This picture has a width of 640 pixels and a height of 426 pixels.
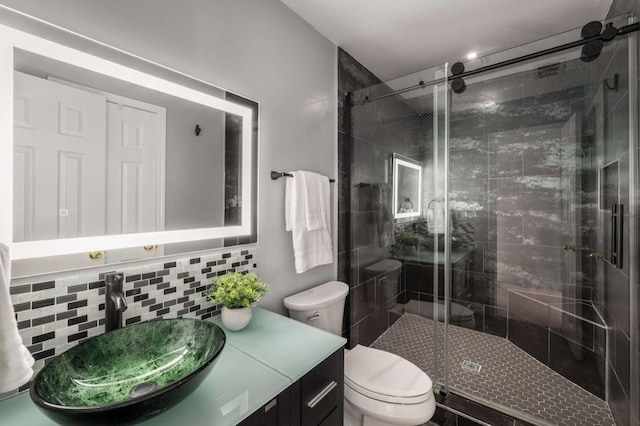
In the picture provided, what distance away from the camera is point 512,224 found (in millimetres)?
1979

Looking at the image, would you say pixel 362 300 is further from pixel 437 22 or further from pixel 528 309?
pixel 437 22

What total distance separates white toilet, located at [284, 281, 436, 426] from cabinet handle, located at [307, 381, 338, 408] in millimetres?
362

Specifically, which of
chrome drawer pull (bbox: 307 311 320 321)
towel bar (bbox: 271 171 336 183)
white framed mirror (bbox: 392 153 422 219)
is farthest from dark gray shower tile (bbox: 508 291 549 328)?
towel bar (bbox: 271 171 336 183)

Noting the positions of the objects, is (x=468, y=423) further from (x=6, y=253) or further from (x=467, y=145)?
(x=6, y=253)

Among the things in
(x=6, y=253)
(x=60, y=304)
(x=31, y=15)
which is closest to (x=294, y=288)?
(x=60, y=304)

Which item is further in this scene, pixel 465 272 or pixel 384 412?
pixel 465 272

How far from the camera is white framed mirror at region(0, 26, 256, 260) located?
0.87 m

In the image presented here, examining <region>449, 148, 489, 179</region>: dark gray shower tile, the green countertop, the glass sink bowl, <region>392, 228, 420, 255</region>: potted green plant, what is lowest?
the green countertop

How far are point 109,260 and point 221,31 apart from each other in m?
1.16

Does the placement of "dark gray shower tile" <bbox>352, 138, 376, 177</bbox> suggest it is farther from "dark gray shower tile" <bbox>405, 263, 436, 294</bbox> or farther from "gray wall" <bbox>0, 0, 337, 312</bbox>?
"dark gray shower tile" <bbox>405, 263, 436, 294</bbox>

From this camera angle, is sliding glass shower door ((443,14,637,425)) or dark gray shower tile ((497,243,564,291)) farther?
dark gray shower tile ((497,243,564,291))

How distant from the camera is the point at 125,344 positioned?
0.98 meters

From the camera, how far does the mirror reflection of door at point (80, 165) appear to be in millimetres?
889

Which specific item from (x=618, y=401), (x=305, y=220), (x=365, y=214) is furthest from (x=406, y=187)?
(x=618, y=401)
